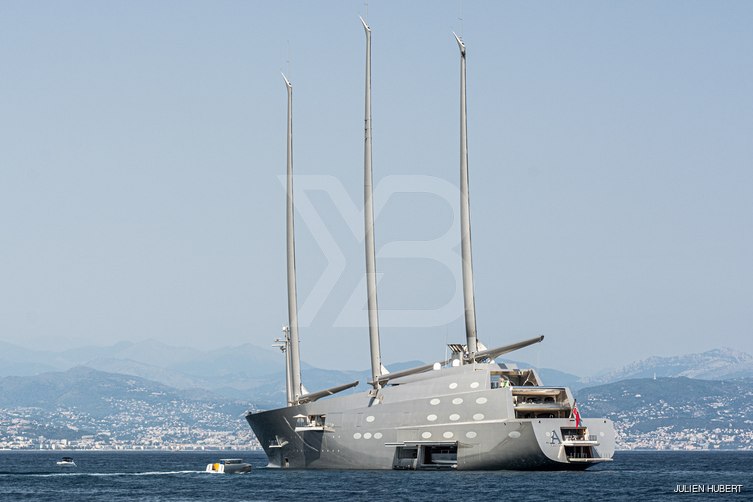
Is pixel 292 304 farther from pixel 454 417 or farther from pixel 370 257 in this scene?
pixel 454 417

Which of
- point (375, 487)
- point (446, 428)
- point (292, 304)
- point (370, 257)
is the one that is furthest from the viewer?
point (292, 304)

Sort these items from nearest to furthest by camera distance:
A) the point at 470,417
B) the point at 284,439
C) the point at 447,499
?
1. the point at 447,499
2. the point at 470,417
3. the point at 284,439

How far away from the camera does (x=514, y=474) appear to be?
83.5m

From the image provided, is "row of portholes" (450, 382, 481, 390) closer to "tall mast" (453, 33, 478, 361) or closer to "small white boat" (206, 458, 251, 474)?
"tall mast" (453, 33, 478, 361)

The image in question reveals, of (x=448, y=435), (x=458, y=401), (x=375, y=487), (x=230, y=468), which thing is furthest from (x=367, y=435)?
(x=230, y=468)

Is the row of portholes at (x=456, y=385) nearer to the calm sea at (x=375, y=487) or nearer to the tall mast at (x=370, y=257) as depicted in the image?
the calm sea at (x=375, y=487)

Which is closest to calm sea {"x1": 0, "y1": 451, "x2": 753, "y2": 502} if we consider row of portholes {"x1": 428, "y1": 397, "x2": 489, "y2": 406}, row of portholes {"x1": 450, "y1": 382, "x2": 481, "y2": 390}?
row of portholes {"x1": 428, "y1": 397, "x2": 489, "y2": 406}

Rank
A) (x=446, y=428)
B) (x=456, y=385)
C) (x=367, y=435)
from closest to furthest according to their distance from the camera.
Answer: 1. (x=456, y=385)
2. (x=446, y=428)
3. (x=367, y=435)

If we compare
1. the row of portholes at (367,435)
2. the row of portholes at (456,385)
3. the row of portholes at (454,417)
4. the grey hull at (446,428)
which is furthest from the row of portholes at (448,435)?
the row of portholes at (367,435)

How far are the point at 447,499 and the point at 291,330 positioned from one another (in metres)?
35.3

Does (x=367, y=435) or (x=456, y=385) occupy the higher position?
(x=456, y=385)

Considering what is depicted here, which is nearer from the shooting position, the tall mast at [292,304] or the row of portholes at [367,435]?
the row of portholes at [367,435]

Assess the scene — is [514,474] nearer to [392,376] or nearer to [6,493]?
[392,376]

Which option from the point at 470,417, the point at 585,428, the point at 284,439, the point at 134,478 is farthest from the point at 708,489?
the point at 134,478
